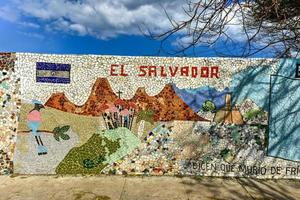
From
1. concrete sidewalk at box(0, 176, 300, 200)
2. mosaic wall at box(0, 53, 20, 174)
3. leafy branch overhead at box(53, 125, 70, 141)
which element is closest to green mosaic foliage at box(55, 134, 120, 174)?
concrete sidewalk at box(0, 176, 300, 200)

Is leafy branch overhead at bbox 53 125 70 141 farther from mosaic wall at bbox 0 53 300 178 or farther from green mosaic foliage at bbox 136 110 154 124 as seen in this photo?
A: green mosaic foliage at bbox 136 110 154 124

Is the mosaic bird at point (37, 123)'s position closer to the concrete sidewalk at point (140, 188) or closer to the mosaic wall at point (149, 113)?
the mosaic wall at point (149, 113)

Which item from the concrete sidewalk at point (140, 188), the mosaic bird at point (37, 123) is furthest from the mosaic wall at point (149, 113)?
the concrete sidewalk at point (140, 188)

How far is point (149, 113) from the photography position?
768 cm

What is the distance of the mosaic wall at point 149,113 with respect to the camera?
7.64m

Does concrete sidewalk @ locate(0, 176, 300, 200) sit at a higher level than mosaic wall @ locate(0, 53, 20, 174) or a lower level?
lower

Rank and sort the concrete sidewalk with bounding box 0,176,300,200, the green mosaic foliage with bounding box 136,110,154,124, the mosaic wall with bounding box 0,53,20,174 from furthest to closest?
the green mosaic foliage with bounding box 136,110,154,124
the mosaic wall with bounding box 0,53,20,174
the concrete sidewalk with bounding box 0,176,300,200

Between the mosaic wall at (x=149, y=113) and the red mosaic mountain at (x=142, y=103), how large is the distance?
0.02m

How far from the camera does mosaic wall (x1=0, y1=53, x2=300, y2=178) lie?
7645 mm

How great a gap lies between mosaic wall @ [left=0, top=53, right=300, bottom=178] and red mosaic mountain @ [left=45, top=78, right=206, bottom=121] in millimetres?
20

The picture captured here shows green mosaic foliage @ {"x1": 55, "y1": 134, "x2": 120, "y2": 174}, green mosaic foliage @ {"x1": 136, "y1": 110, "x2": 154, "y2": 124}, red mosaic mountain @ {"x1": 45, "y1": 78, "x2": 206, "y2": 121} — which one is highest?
red mosaic mountain @ {"x1": 45, "y1": 78, "x2": 206, "y2": 121}

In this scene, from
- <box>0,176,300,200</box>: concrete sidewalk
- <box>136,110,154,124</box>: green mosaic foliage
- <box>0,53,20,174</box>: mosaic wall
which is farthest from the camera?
<box>136,110,154,124</box>: green mosaic foliage

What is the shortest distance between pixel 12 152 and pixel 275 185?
17.2 feet

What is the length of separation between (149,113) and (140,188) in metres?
1.56
